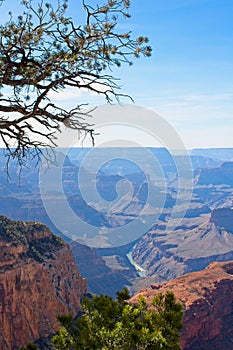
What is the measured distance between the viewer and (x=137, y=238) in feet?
547

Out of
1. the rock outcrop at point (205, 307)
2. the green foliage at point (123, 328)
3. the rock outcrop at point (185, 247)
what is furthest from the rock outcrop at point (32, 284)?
the rock outcrop at point (185, 247)

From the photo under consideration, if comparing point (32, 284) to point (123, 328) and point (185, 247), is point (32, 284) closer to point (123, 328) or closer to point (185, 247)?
point (123, 328)

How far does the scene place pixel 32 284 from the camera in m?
32.1

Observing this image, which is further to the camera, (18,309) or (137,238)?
(137,238)

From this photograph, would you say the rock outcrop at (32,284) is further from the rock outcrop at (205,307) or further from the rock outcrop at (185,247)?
the rock outcrop at (185,247)

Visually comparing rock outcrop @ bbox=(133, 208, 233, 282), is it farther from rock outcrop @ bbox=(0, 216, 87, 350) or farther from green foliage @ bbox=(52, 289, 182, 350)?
green foliage @ bbox=(52, 289, 182, 350)

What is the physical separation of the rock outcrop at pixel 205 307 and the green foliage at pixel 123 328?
33717 millimetres

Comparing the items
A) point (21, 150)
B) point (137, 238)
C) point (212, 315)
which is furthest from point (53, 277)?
point (137, 238)

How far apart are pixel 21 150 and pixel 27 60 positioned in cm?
222

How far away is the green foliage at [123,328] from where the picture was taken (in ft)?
24.9

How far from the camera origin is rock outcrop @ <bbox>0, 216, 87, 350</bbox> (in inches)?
1161

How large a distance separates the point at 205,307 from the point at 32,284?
Result: 843 inches

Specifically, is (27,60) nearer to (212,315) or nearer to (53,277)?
(53,277)

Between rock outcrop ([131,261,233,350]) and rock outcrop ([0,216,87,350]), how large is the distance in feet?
31.1
